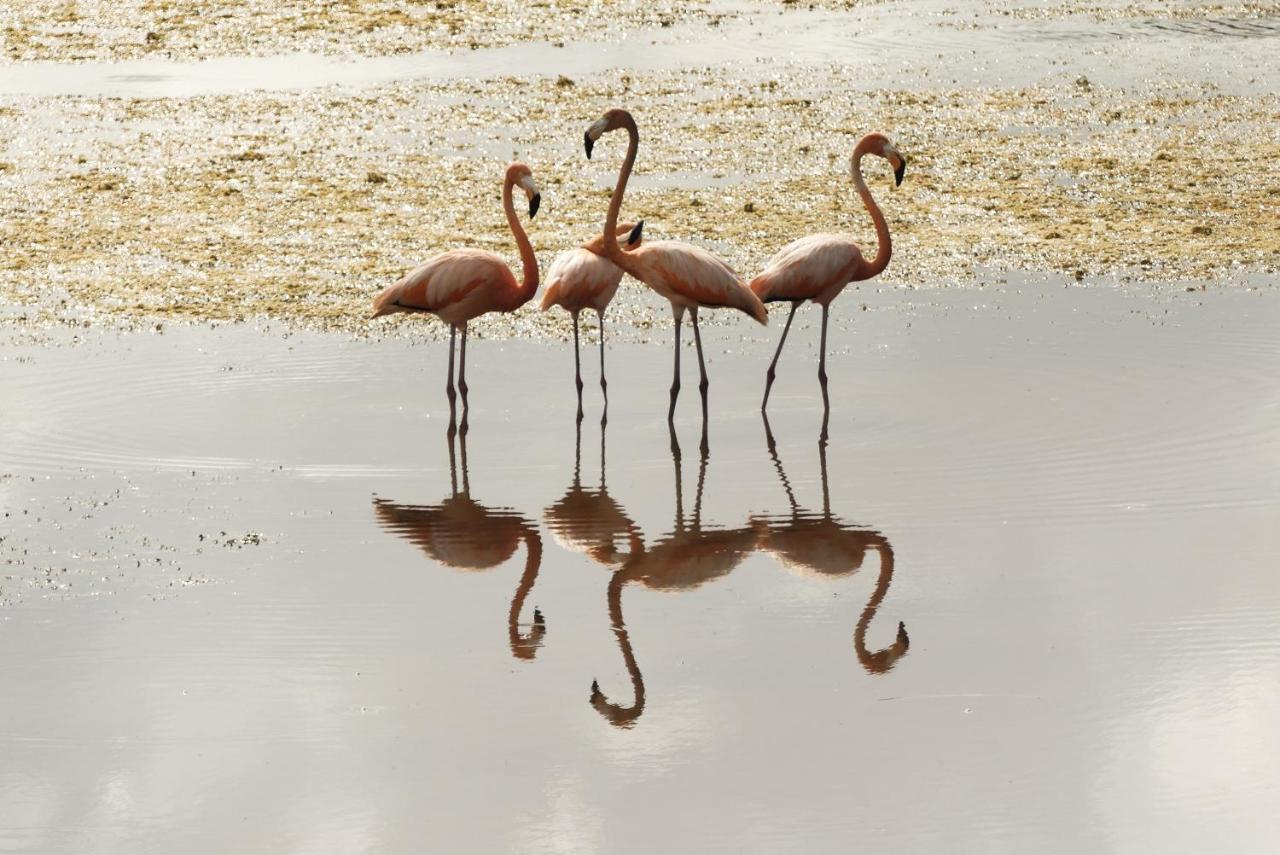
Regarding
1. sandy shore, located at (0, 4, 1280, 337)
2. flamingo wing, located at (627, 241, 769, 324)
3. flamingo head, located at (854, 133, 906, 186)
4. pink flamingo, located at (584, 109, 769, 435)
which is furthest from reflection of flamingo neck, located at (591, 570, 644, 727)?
sandy shore, located at (0, 4, 1280, 337)

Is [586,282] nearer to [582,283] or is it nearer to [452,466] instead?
[582,283]

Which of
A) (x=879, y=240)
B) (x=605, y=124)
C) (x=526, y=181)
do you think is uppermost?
(x=605, y=124)

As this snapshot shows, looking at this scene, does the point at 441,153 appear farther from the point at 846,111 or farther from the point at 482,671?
the point at 482,671

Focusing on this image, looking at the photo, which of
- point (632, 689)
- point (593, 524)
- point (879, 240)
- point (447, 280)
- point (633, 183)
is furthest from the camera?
point (633, 183)

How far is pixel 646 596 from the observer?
25.1 feet

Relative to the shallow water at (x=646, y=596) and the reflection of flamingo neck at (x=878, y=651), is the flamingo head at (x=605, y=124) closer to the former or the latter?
the shallow water at (x=646, y=596)

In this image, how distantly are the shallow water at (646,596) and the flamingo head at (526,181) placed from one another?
112 cm

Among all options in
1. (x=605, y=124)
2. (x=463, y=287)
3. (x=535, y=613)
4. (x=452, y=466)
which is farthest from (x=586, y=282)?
(x=535, y=613)

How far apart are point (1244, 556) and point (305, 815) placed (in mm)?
4171

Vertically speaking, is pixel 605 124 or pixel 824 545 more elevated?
pixel 605 124

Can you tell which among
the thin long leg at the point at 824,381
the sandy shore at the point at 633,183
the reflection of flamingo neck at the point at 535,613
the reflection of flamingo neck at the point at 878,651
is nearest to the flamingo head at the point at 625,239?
the thin long leg at the point at 824,381

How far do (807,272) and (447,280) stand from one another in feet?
6.48

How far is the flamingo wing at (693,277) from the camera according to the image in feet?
33.6

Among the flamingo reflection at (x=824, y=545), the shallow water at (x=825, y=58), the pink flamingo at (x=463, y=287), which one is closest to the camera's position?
the flamingo reflection at (x=824, y=545)
